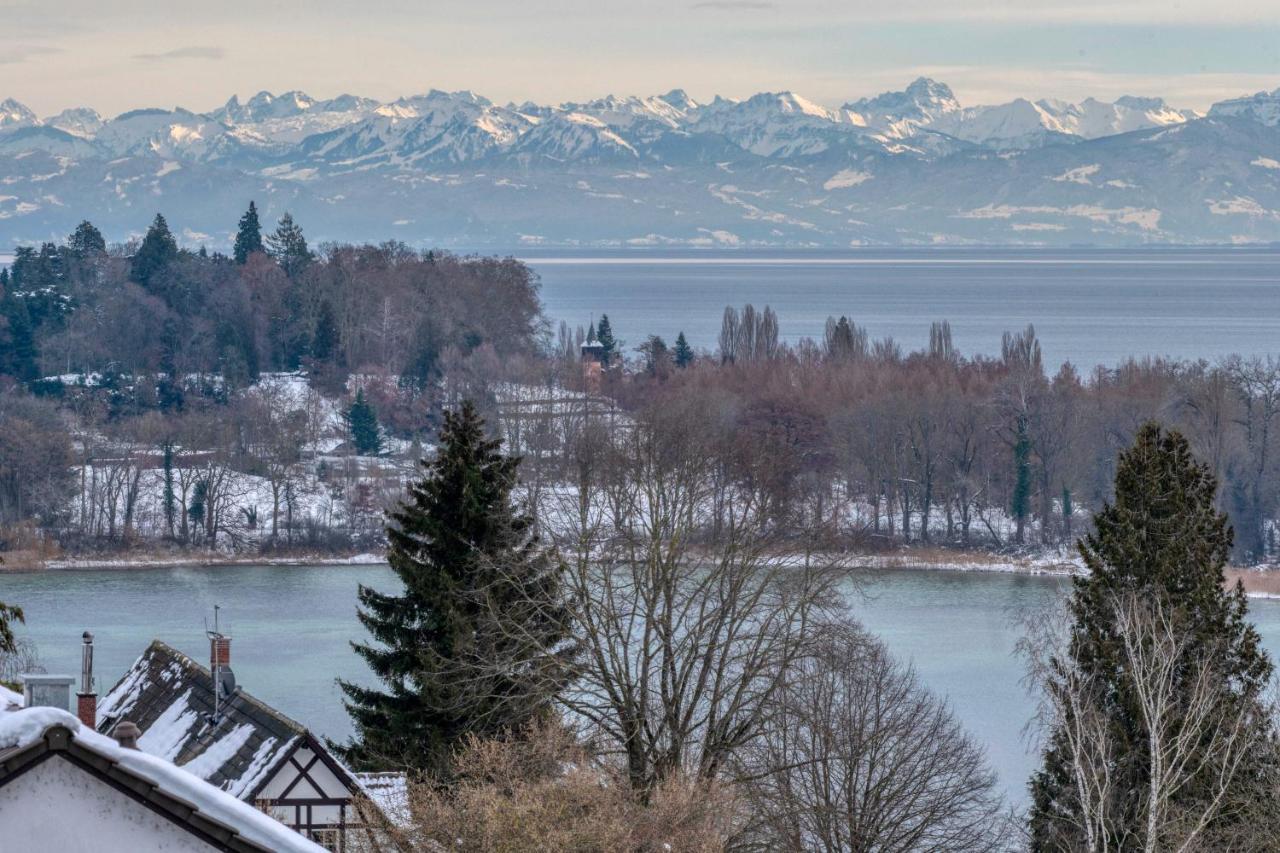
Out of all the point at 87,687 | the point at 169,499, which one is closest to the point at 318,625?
the point at 169,499

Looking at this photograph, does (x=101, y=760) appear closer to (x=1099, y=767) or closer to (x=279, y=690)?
(x=1099, y=767)

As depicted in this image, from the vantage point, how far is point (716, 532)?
23594mm

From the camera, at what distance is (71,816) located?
5.36m

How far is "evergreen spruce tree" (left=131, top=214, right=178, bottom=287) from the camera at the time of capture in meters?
82.1

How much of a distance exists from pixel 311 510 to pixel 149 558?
6.39 metres

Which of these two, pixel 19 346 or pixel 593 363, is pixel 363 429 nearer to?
pixel 593 363

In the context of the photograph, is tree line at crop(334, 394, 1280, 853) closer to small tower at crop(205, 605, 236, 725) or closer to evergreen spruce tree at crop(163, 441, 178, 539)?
small tower at crop(205, 605, 236, 725)

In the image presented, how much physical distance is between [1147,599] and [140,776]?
11.4 m

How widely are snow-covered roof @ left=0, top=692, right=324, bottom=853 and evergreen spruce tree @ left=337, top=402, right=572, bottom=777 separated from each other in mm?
11242

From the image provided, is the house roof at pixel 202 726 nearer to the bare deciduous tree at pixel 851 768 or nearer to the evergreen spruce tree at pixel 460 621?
the evergreen spruce tree at pixel 460 621

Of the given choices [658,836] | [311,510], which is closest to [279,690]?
[658,836]

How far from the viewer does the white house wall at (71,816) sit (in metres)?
5.35

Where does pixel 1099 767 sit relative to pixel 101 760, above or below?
below

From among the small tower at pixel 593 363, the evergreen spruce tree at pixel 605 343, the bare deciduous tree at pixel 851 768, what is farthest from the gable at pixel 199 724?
the evergreen spruce tree at pixel 605 343
